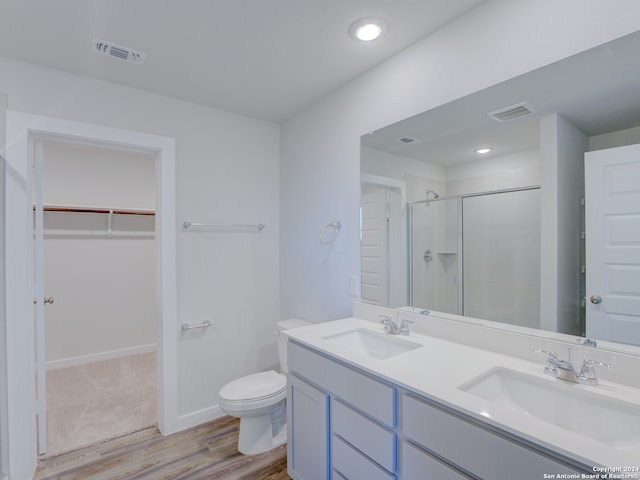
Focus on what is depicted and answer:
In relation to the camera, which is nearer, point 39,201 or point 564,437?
point 564,437

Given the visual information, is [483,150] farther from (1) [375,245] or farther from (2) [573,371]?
(2) [573,371]

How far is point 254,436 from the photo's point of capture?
84.7 inches

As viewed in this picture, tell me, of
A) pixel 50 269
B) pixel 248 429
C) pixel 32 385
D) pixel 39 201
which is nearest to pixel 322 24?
pixel 39 201

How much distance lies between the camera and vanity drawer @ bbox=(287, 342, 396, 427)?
48.5 inches

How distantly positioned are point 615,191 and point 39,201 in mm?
3003

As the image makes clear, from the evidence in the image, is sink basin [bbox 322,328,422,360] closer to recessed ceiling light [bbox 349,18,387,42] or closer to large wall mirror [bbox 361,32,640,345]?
large wall mirror [bbox 361,32,640,345]

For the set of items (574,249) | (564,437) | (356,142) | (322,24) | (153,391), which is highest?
(322,24)

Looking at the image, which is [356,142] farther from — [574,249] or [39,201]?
[39,201]

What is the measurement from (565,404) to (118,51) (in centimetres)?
265

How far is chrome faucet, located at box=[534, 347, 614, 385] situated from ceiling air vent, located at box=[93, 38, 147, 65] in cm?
250

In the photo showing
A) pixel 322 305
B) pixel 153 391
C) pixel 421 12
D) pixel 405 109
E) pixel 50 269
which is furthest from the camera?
pixel 50 269

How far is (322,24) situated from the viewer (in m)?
1.63

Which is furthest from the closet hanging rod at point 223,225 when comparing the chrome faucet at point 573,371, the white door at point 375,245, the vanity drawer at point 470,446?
the chrome faucet at point 573,371

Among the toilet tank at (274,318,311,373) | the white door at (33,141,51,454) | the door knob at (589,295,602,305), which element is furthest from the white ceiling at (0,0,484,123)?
the toilet tank at (274,318,311,373)
